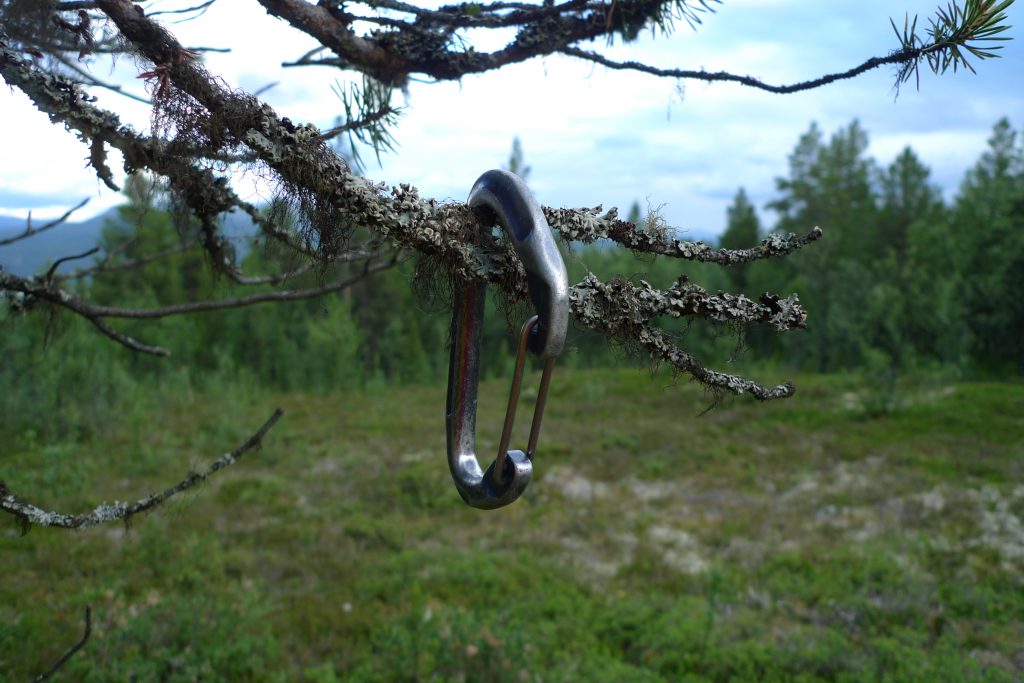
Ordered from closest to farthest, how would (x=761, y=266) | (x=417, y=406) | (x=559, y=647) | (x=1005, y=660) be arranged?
(x=1005, y=660) < (x=559, y=647) < (x=417, y=406) < (x=761, y=266)

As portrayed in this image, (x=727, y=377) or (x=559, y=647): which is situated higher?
(x=727, y=377)

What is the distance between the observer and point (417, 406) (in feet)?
47.9

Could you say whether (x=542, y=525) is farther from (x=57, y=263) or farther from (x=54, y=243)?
(x=57, y=263)

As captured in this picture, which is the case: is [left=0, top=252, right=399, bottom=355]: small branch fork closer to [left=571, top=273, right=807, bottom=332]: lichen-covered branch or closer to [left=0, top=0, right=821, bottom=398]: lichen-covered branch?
[left=0, top=0, right=821, bottom=398]: lichen-covered branch

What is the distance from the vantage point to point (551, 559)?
21.5ft

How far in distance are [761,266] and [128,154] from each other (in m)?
18.9

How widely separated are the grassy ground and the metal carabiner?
1275 mm

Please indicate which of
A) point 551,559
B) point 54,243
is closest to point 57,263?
point 54,243

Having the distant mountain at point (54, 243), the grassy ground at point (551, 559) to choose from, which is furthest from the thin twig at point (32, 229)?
the grassy ground at point (551, 559)

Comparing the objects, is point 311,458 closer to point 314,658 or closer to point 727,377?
point 314,658

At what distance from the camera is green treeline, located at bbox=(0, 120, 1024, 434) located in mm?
10203

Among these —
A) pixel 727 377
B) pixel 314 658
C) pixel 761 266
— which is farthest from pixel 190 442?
pixel 761 266

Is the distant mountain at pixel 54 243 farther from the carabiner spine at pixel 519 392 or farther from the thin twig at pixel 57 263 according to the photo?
the carabiner spine at pixel 519 392

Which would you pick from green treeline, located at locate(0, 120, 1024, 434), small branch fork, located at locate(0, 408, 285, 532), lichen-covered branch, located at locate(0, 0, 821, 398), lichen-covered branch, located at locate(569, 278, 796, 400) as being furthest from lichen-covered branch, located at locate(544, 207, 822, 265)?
green treeline, located at locate(0, 120, 1024, 434)
